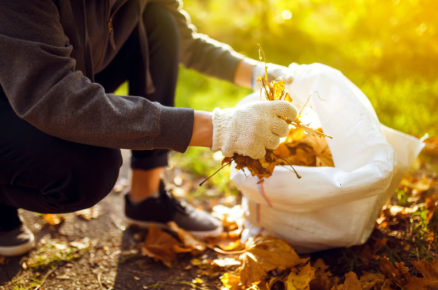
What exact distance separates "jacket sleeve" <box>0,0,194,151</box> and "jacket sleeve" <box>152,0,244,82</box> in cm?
68

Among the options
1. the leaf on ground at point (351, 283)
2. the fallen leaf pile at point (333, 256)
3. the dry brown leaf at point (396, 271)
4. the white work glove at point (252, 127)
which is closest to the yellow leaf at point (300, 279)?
the fallen leaf pile at point (333, 256)

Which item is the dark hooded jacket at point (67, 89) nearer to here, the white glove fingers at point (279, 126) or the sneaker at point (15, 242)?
the white glove fingers at point (279, 126)

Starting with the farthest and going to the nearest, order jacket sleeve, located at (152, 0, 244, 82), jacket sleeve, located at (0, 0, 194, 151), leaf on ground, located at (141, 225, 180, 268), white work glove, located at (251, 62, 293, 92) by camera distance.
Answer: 1. jacket sleeve, located at (152, 0, 244, 82)
2. leaf on ground, located at (141, 225, 180, 268)
3. white work glove, located at (251, 62, 293, 92)
4. jacket sleeve, located at (0, 0, 194, 151)

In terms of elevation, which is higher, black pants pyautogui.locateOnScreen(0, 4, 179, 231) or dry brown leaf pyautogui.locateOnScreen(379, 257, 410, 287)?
black pants pyautogui.locateOnScreen(0, 4, 179, 231)

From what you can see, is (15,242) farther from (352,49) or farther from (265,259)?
(352,49)

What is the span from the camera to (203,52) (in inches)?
68.6

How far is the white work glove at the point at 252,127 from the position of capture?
1.04m

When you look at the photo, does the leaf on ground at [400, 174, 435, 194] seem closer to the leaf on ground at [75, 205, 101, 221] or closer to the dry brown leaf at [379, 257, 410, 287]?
the dry brown leaf at [379, 257, 410, 287]

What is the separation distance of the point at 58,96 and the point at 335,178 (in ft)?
2.77

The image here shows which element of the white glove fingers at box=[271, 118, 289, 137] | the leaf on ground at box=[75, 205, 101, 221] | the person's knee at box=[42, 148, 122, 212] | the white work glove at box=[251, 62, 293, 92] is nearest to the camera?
the white glove fingers at box=[271, 118, 289, 137]

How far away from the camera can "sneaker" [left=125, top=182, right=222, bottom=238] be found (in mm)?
1694

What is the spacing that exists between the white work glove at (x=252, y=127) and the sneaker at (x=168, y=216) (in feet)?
2.26

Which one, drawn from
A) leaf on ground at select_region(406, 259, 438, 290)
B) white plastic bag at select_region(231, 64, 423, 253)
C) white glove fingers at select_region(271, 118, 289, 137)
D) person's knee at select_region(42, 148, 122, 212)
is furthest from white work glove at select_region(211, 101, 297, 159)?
leaf on ground at select_region(406, 259, 438, 290)

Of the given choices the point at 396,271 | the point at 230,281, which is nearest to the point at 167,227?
the point at 230,281
